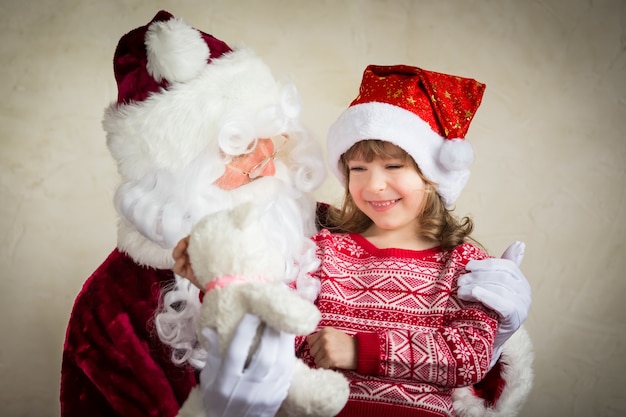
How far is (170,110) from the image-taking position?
1.47m

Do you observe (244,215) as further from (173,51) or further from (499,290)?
(499,290)

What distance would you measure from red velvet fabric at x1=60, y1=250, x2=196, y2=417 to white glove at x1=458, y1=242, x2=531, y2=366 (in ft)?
2.32

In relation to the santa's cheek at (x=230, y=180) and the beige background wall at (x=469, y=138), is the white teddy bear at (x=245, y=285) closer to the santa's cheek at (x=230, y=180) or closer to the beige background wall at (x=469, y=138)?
the santa's cheek at (x=230, y=180)

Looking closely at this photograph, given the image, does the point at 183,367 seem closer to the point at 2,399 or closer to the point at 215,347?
the point at 215,347

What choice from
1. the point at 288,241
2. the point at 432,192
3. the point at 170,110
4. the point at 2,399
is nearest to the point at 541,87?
the point at 432,192

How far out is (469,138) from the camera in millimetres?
2316

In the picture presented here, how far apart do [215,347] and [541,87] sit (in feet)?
5.58

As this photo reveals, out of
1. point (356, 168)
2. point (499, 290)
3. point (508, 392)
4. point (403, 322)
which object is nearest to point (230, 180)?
point (356, 168)

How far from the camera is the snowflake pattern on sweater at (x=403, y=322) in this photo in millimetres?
1366

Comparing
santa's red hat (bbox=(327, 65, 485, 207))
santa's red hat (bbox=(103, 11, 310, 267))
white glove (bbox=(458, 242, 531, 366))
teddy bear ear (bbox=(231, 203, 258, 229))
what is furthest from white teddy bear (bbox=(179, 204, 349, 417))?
santa's red hat (bbox=(327, 65, 485, 207))

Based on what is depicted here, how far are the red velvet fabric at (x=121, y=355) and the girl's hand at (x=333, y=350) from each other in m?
0.33

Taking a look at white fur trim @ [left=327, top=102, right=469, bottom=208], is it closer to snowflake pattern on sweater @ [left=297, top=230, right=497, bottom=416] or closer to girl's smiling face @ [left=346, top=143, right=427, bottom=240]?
girl's smiling face @ [left=346, top=143, right=427, bottom=240]

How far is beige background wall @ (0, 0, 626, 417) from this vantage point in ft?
7.14

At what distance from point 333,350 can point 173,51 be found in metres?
0.80
